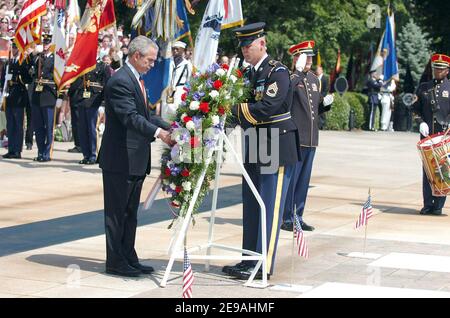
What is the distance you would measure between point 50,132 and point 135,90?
33.1 ft

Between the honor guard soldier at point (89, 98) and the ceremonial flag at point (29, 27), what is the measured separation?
3.61 feet

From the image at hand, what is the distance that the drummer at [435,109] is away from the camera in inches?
559

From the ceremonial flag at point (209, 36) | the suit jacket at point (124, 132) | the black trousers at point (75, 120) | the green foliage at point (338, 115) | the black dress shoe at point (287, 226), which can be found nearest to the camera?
the suit jacket at point (124, 132)

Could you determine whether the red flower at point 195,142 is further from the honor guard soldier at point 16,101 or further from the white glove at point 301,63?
the honor guard soldier at point 16,101

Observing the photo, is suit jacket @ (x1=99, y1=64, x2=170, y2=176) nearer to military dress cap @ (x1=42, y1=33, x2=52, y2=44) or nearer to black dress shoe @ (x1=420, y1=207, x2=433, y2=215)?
black dress shoe @ (x1=420, y1=207, x2=433, y2=215)

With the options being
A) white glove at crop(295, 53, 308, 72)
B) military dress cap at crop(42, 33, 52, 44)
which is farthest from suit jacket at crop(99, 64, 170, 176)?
military dress cap at crop(42, 33, 52, 44)

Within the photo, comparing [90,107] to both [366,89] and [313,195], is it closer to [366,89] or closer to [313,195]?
[313,195]

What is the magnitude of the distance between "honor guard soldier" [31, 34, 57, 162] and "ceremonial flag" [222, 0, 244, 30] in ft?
12.1

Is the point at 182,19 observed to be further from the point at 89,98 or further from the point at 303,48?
the point at 303,48

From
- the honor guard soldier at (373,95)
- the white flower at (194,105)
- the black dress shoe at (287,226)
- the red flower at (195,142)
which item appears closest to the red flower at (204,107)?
the white flower at (194,105)

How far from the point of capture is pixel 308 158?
13.0 m

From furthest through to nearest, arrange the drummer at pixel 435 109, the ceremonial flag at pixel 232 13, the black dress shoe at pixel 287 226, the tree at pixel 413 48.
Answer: the tree at pixel 413 48, the ceremonial flag at pixel 232 13, the drummer at pixel 435 109, the black dress shoe at pixel 287 226

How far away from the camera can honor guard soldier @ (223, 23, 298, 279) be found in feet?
30.9

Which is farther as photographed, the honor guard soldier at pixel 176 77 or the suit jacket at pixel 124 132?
the honor guard soldier at pixel 176 77
